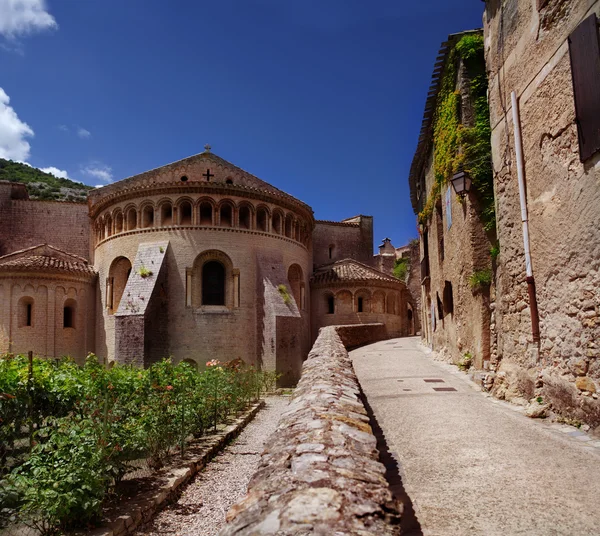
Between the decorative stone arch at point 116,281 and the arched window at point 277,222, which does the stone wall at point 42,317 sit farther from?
the arched window at point 277,222

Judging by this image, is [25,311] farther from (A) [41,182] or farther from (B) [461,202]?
(A) [41,182]

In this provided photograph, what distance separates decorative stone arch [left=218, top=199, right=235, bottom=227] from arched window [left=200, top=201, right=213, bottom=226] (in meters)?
0.52

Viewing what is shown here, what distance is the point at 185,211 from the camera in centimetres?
2283

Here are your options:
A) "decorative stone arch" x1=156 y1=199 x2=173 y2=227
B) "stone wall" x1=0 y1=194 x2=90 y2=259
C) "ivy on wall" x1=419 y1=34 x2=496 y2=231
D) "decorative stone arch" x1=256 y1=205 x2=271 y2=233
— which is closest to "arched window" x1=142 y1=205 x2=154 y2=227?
"decorative stone arch" x1=156 y1=199 x2=173 y2=227

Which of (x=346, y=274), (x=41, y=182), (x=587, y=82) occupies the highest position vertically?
(x=41, y=182)

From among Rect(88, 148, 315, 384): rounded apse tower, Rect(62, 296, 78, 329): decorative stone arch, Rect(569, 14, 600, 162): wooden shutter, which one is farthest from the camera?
Rect(62, 296, 78, 329): decorative stone arch


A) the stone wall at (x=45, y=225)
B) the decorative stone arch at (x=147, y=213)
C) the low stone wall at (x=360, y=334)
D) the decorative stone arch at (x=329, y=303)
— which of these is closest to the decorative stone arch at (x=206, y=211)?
the decorative stone arch at (x=147, y=213)

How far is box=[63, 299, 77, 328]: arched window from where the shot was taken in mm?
24062

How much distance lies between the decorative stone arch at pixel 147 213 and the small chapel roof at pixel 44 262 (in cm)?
447

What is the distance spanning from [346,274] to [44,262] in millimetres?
16086

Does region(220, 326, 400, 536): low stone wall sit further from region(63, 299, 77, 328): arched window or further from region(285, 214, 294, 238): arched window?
region(63, 299, 77, 328): arched window

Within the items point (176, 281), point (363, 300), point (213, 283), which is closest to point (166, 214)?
point (176, 281)

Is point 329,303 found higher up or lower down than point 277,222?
lower down

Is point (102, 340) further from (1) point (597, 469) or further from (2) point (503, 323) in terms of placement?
(1) point (597, 469)
